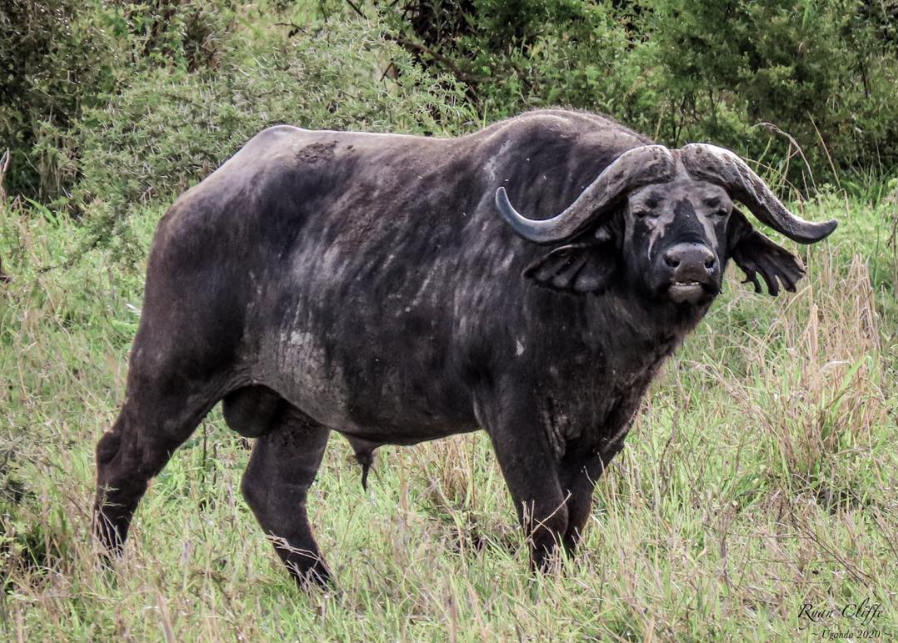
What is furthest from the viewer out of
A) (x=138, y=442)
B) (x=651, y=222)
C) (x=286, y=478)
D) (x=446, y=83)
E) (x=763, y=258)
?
(x=446, y=83)

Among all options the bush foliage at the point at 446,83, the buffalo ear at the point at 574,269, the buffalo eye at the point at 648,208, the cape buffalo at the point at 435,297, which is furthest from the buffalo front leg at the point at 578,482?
the bush foliage at the point at 446,83

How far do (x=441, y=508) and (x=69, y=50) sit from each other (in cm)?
644

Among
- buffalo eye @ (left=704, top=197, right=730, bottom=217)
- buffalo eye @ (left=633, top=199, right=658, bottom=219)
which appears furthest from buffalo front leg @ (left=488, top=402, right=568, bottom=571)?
buffalo eye @ (left=704, top=197, right=730, bottom=217)

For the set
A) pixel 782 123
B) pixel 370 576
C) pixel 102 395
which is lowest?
pixel 102 395

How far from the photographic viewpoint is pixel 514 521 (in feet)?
17.6

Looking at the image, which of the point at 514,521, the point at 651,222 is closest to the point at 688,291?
the point at 651,222

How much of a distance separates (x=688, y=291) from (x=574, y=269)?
399 millimetres

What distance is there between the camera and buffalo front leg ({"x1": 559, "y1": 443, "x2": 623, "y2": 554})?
470 centimetres

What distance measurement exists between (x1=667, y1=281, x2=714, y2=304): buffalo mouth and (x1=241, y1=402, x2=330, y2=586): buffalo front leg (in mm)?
1886

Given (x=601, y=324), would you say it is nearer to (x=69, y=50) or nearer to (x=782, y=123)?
(x=782, y=123)

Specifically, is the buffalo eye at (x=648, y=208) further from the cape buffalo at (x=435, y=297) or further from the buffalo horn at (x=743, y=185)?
the buffalo horn at (x=743, y=185)

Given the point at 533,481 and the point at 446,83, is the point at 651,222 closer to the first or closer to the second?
the point at 533,481

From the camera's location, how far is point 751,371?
6.80 m

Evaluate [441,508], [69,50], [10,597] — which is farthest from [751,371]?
[69,50]
